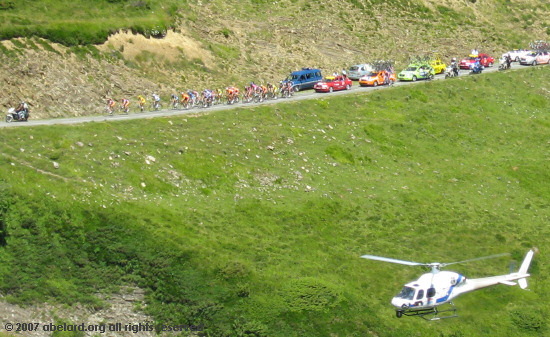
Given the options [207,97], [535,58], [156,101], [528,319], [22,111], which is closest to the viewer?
[528,319]

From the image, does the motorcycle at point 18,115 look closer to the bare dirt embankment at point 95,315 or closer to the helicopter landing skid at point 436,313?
the bare dirt embankment at point 95,315

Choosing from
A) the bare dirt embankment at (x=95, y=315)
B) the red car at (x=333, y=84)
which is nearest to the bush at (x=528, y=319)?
the bare dirt embankment at (x=95, y=315)

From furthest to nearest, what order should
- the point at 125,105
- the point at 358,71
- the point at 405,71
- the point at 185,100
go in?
the point at 405,71 < the point at 358,71 < the point at 185,100 < the point at 125,105

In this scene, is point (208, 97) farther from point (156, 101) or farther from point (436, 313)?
point (436, 313)

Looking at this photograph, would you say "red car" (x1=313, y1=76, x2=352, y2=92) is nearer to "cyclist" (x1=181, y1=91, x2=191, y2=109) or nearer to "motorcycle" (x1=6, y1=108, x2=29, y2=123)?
"cyclist" (x1=181, y1=91, x2=191, y2=109)

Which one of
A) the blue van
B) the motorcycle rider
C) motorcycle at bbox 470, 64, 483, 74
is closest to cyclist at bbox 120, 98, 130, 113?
the motorcycle rider

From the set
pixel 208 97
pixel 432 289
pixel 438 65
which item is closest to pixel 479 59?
pixel 438 65
